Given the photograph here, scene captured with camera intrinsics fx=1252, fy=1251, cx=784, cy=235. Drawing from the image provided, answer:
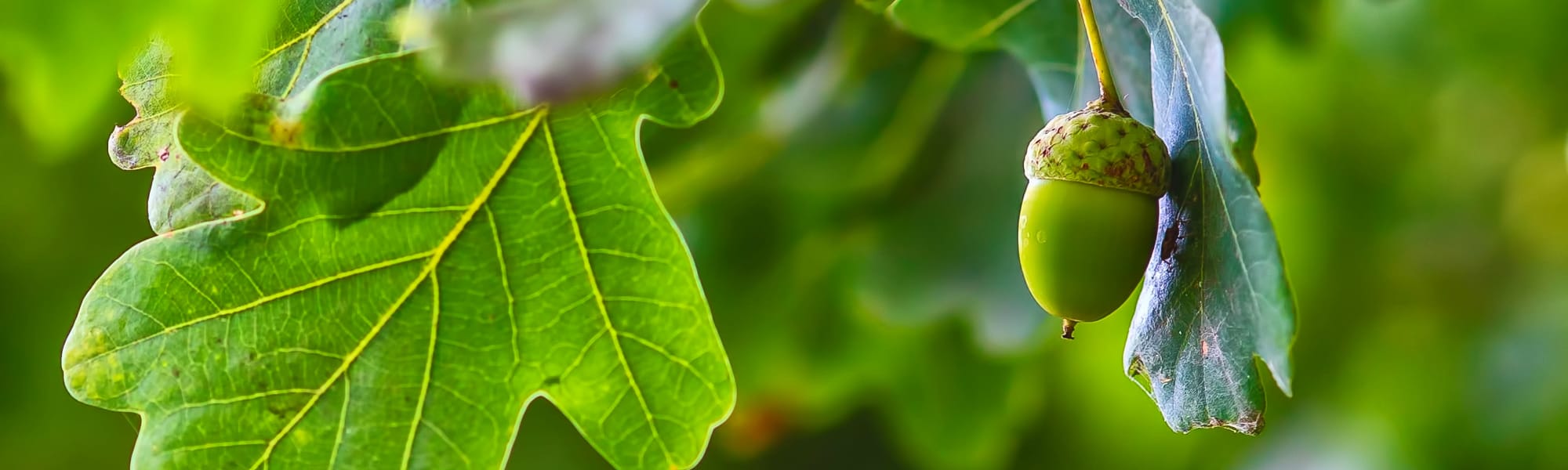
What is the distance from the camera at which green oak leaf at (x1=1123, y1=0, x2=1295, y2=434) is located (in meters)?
0.68

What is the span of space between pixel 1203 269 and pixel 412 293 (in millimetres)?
570

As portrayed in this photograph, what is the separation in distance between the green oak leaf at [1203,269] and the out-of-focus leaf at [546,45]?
12.2 inches

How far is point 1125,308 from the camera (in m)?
1.87

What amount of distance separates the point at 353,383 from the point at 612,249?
0.22 metres

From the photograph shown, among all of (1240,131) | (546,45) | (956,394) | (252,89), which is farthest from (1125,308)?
(546,45)

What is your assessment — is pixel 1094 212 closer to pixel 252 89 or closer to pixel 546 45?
pixel 546 45

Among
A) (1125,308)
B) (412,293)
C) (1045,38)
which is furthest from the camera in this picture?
(1125,308)

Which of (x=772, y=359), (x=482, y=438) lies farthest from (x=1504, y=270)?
(x=482, y=438)

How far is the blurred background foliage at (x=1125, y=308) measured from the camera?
1676 millimetres

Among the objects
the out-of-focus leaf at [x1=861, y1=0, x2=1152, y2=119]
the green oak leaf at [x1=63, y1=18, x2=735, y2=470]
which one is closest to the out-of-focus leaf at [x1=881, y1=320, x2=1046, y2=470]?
the out-of-focus leaf at [x1=861, y1=0, x2=1152, y2=119]

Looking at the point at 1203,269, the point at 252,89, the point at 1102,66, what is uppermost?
the point at 252,89

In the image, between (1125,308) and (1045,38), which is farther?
(1125,308)

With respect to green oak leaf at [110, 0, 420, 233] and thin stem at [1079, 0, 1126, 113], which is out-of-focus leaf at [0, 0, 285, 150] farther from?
thin stem at [1079, 0, 1126, 113]

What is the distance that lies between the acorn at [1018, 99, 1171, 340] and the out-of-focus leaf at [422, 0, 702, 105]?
12.5 inches
